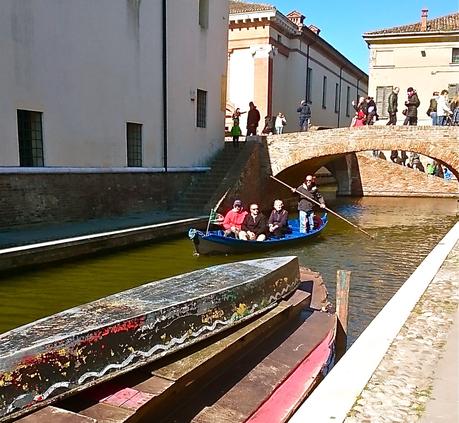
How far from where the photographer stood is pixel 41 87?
9977 mm

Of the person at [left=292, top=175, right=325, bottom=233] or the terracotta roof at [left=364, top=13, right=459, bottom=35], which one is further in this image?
the terracotta roof at [left=364, top=13, right=459, bottom=35]

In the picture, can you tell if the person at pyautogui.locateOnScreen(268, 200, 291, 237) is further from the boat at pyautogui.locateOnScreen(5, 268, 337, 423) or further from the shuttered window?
the shuttered window

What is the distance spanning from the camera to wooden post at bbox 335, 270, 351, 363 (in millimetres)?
5453

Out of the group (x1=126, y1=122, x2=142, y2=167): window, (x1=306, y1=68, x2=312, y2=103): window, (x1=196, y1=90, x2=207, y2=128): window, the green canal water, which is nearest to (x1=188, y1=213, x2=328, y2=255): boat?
the green canal water

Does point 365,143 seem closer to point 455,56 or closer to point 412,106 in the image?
point 412,106

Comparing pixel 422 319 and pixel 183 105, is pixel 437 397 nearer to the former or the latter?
pixel 422 319

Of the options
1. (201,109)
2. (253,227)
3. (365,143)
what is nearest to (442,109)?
(365,143)

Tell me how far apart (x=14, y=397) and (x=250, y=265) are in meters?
2.98

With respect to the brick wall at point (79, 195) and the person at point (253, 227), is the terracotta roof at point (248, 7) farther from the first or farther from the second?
the person at point (253, 227)

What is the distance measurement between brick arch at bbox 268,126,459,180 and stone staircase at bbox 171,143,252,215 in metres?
1.14

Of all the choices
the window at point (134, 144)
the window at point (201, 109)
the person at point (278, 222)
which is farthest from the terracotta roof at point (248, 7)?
the person at point (278, 222)

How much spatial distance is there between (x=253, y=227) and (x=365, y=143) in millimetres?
6755

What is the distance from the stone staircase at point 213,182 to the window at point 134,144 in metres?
1.65

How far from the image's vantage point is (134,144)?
518 inches
